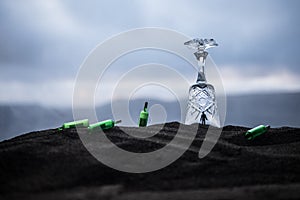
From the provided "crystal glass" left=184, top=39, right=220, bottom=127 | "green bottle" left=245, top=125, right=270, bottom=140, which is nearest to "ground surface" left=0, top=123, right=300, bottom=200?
"green bottle" left=245, top=125, right=270, bottom=140

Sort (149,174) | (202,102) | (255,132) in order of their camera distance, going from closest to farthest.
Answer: (149,174), (255,132), (202,102)

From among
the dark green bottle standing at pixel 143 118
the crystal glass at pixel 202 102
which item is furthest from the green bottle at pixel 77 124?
the crystal glass at pixel 202 102

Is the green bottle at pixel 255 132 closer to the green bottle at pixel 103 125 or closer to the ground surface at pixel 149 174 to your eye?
the ground surface at pixel 149 174

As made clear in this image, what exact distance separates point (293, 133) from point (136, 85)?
67 cm

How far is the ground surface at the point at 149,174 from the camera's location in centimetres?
59

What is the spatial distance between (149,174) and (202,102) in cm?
64

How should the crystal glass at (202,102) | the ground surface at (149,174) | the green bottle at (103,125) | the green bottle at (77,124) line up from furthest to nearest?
the crystal glass at (202,102), the green bottle at (77,124), the green bottle at (103,125), the ground surface at (149,174)

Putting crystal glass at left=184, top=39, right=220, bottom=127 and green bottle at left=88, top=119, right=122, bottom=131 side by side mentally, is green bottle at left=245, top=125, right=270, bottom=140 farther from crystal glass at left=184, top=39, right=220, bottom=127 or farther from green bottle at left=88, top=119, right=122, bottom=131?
green bottle at left=88, top=119, right=122, bottom=131

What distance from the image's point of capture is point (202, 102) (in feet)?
4.24

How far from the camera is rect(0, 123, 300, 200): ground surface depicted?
592 millimetres

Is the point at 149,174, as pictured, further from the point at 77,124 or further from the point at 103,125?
the point at 77,124

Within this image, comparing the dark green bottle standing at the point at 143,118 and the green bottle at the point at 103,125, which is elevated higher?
the dark green bottle standing at the point at 143,118

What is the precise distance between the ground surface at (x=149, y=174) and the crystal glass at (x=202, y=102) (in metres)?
0.31

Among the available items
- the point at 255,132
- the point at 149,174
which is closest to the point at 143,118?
the point at 255,132
